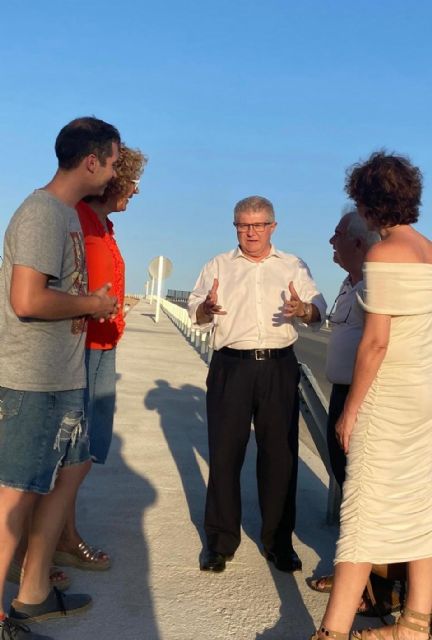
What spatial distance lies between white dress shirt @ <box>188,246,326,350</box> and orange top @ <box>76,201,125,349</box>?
1.99 feet

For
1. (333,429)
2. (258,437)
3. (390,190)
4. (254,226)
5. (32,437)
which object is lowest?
(258,437)

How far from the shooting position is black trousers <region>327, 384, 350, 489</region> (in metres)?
3.56

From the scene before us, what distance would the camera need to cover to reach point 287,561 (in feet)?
11.8

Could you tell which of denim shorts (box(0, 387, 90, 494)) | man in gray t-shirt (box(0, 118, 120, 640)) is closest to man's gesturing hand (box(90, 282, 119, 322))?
man in gray t-shirt (box(0, 118, 120, 640))

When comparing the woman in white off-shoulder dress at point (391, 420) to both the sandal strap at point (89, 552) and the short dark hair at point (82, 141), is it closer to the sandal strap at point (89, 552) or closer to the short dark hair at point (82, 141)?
the short dark hair at point (82, 141)

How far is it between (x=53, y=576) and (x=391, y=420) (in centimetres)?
180

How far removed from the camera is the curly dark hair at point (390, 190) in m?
2.58

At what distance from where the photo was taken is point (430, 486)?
8.61 ft

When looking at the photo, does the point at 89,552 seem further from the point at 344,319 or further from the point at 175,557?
the point at 344,319

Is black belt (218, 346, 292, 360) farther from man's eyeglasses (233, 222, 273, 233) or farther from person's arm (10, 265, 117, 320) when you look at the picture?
person's arm (10, 265, 117, 320)

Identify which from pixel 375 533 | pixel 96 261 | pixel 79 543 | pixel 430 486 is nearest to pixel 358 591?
pixel 375 533

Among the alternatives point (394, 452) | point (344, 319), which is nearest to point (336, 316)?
point (344, 319)

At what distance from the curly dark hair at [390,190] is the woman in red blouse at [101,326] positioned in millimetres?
1329

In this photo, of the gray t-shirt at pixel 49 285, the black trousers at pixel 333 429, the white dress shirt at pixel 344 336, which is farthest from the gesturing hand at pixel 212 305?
the gray t-shirt at pixel 49 285
